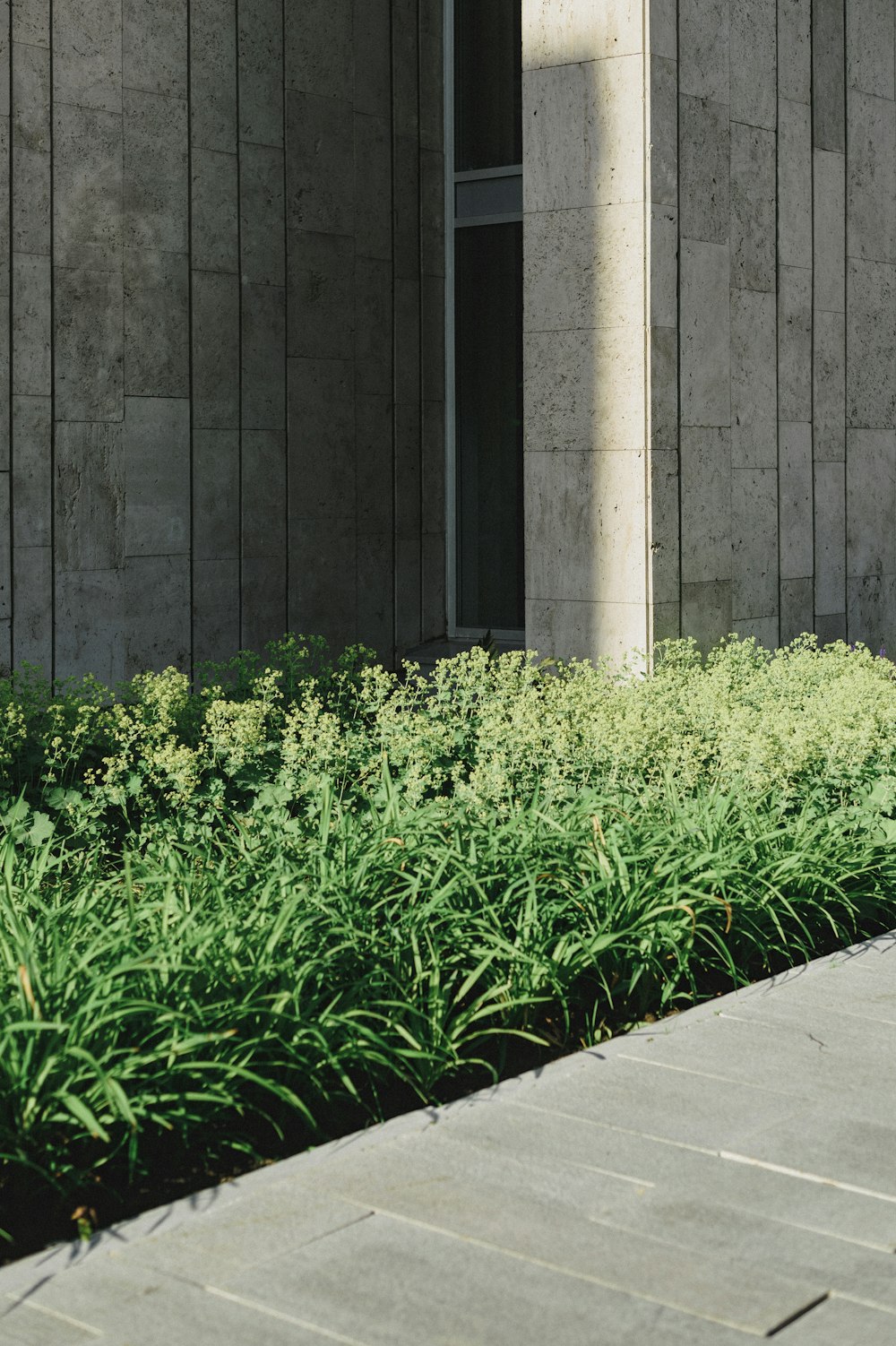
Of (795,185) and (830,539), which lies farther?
(830,539)

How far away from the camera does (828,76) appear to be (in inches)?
445

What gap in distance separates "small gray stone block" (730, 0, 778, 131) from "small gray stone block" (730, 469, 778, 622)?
223cm

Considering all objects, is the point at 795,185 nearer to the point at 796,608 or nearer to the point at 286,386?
the point at 796,608

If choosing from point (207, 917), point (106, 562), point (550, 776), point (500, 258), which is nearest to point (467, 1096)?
point (207, 917)

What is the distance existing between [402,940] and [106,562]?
22.1 feet

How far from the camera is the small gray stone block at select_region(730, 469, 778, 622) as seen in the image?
1045cm

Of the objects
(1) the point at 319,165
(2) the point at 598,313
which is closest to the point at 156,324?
(1) the point at 319,165

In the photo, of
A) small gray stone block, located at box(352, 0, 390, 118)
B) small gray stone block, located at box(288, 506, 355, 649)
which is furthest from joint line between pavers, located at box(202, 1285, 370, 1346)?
small gray stone block, located at box(352, 0, 390, 118)

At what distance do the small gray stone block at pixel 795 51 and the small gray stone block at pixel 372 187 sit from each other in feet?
11.3

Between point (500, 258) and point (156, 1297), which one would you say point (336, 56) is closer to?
point (500, 258)

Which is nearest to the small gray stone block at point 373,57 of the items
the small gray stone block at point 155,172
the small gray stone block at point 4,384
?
the small gray stone block at point 155,172

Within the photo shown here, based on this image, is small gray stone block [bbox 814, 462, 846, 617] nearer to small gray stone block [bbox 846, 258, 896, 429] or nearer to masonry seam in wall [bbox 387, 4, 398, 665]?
small gray stone block [bbox 846, 258, 896, 429]

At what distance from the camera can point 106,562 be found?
11.4 metres

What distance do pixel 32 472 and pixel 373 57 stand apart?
14.7 ft
